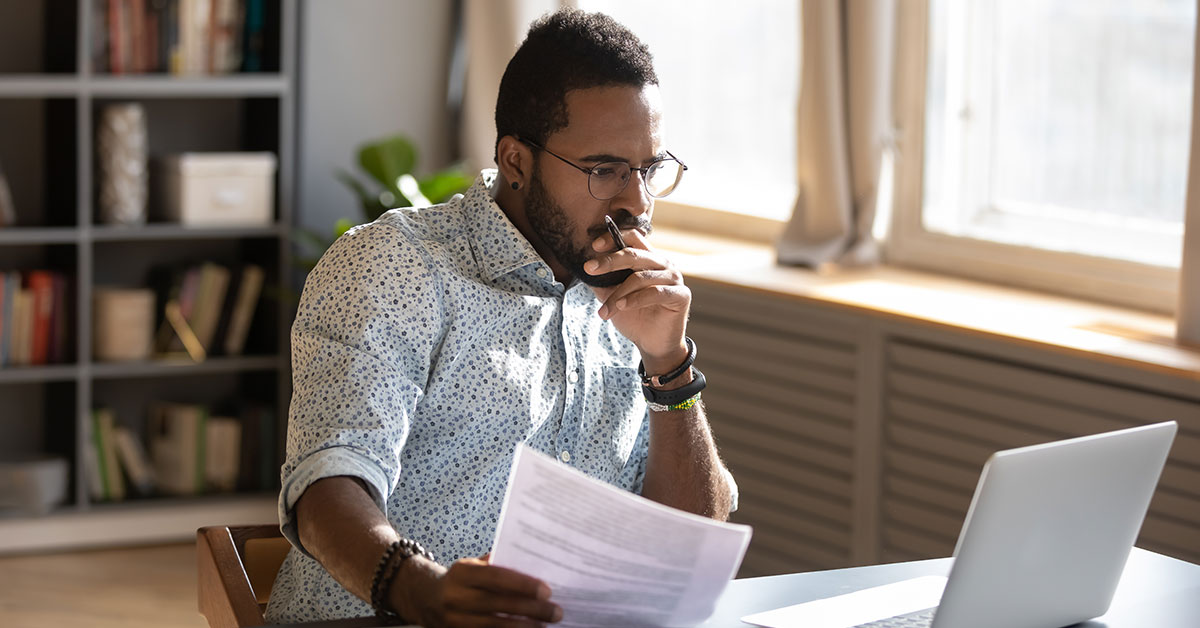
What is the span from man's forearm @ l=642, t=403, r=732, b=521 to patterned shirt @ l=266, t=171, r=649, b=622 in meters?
0.06

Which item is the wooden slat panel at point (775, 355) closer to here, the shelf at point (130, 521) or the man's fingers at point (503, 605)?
the shelf at point (130, 521)

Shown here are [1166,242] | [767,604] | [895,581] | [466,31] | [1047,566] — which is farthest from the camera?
[466,31]

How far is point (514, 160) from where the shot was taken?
71.3 inches

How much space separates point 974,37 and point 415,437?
2.04 m

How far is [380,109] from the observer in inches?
164

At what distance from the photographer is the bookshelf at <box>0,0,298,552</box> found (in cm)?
362

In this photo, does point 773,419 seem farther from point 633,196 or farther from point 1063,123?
point 633,196

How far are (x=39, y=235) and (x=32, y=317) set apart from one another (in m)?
0.23

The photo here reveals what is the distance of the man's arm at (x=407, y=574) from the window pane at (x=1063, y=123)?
2090 mm

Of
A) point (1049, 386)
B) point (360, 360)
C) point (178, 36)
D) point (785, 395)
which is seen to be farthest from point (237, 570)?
point (178, 36)

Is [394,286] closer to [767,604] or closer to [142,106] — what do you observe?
[767,604]

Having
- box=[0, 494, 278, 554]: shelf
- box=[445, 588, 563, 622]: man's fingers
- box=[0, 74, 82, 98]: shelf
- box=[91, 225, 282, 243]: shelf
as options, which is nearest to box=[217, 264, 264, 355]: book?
box=[91, 225, 282, 243]: shelf

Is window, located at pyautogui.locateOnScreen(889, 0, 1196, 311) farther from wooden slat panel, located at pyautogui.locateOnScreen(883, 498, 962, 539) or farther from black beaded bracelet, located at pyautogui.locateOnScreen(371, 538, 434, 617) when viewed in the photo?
black beaded bracelet, located at pyautogui.locateOnScreen(371, 538, 434, 617)

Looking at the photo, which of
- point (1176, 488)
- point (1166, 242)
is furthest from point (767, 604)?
point (1166, 242)
